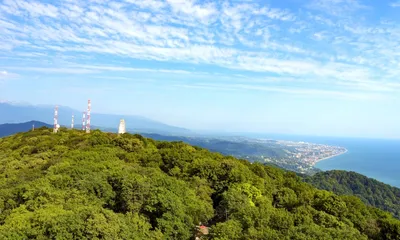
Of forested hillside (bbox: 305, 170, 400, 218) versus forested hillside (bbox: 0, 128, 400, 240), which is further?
forested hillside (bbox: 305, 170, 400, 218)

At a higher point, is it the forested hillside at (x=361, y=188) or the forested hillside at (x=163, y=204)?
the forested hillside at (x=163, y=204)

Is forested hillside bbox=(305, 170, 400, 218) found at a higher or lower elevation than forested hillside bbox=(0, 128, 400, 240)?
lower

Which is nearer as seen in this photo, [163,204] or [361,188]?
[163,204]

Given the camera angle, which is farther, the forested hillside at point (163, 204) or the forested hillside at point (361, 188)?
the forested hillside at point (361, 188)

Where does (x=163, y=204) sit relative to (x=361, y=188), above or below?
above
